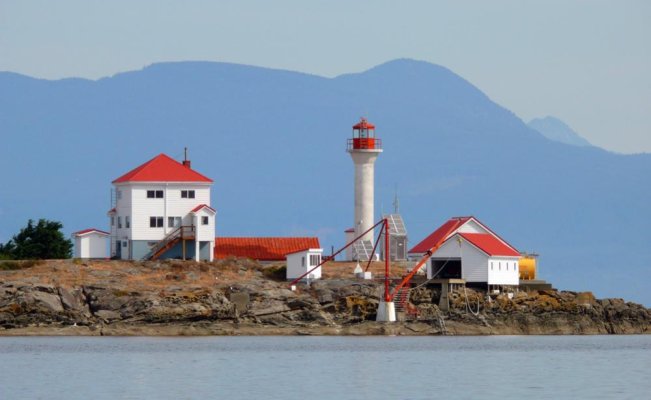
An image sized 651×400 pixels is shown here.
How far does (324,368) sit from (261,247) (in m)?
27.3

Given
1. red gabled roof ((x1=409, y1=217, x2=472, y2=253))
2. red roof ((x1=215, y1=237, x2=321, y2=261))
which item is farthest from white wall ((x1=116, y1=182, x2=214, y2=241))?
red gabled roof ((x1=409, y1=217, x2=472, y2=253))

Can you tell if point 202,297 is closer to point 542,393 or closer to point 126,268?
point 126,268

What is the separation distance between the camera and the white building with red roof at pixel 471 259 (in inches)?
2881

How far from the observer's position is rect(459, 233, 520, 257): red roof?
7344 cm

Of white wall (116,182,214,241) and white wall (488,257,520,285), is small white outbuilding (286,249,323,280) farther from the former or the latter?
Result: white wall (488,257,520,285)

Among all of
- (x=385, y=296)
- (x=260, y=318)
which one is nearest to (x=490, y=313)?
(x=385, y=296)

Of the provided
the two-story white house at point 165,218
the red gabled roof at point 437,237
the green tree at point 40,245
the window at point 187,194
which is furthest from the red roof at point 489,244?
the green tree at point 40,245

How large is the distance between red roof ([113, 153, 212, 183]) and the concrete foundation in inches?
495

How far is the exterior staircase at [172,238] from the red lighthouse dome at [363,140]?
1008cm

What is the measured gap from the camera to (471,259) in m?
73.4

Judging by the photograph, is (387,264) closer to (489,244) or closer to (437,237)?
(437,237)

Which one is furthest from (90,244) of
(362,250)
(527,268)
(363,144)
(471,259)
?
(527,268)

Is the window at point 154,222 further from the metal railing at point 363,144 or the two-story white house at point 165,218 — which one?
the metal railing at point 363,144

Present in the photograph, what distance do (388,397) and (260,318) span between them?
27427 mm
